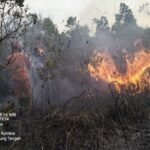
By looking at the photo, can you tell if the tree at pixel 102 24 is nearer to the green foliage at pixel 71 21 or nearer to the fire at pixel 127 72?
the green foliage at pixel 71 21

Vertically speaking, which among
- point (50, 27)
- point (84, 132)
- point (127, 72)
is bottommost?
point (84, 132)

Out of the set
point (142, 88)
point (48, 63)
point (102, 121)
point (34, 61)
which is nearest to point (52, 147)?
point (102, 121)

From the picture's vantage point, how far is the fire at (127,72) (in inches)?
1019

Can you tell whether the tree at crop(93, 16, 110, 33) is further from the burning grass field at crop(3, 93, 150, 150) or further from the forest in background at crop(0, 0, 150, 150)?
the burning grass field at crop(3, 93, 150, 150)

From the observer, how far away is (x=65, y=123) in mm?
12273

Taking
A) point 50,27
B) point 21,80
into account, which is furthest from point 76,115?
point 50,27

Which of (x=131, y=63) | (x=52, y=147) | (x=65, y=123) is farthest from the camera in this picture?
(x=131, y=63)

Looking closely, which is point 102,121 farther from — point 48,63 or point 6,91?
point 6,91

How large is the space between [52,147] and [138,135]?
162 inches

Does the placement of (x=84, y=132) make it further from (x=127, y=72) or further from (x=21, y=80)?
(x=127, y=72)

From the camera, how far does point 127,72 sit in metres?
29.4

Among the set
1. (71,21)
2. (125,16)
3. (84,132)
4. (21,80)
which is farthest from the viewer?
(125,16)

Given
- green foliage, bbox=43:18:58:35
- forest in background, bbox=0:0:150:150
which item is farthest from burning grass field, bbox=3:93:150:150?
green foliage, bbox=43:18:58:35

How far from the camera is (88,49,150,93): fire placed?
2588 centimetres
